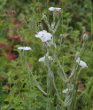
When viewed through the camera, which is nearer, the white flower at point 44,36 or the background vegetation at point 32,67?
the white flower at point 44,36

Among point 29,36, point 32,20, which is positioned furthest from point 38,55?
point 32,20

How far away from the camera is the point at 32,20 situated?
104 inches

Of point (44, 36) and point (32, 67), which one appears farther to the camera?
point (32, 67)

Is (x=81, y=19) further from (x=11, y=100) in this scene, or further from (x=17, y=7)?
(x=11, y=100)

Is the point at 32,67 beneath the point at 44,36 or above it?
beneath

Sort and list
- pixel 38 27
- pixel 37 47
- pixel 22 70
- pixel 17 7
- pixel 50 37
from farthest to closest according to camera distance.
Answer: pixel 17 7 < pixel 37 47 < pixel 22 70 < pixel 38 27 < pixel 50 37

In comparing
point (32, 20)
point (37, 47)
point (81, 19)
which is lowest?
point (81, 19)

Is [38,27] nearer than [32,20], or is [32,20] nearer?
[38,27]

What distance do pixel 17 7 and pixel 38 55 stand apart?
176 cm

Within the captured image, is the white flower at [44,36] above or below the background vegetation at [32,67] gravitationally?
above

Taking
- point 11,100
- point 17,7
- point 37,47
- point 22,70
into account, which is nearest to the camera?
point 11,100

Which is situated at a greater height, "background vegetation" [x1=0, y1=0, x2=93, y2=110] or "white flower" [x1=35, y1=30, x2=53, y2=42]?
"white flower" [x1=35, y1=30, x2=53, y2=42]

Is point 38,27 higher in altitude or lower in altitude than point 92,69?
higher

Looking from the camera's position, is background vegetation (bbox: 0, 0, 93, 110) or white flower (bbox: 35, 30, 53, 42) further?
background vegetation (bbox: 0, 0, 93, 110)
